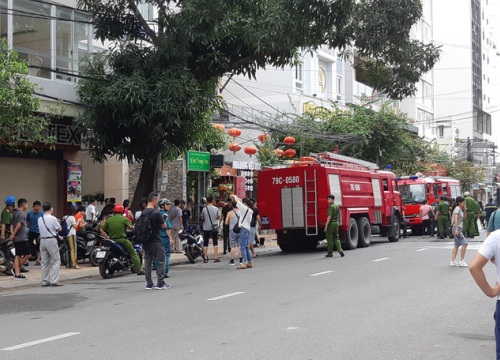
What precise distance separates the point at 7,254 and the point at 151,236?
507cm

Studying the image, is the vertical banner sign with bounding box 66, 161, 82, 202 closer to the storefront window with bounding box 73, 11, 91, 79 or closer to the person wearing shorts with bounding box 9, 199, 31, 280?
the storefront window with bounding box 73, 11, 91, 79

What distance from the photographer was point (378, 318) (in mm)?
9250

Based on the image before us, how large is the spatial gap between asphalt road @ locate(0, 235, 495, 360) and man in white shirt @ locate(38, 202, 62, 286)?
508mm

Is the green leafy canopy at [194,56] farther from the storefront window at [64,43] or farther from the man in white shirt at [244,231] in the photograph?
the man in white shirt at [244,231]

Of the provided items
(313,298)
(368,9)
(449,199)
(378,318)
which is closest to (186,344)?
(378,318)

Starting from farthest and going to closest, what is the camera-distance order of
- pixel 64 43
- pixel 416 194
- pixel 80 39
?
pixel 416 194 → pixel 80 39 → pixel 64 43

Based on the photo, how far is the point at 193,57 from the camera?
64.4ft

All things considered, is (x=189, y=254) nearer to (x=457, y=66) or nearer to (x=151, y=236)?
(x=151, y=236)

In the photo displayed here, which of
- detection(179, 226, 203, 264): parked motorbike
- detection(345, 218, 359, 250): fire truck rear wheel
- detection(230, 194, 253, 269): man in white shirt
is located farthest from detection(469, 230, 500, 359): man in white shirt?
detection(345, 218, 359, 250): fire truck rear wheel

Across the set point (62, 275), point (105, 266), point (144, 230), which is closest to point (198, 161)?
point (62, 275)

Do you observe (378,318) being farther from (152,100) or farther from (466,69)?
(466,69)

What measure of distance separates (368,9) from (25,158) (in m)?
12.3

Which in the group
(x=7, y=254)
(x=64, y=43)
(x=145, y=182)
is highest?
(x=64, y=43)

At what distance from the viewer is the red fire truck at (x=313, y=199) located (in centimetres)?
2148
